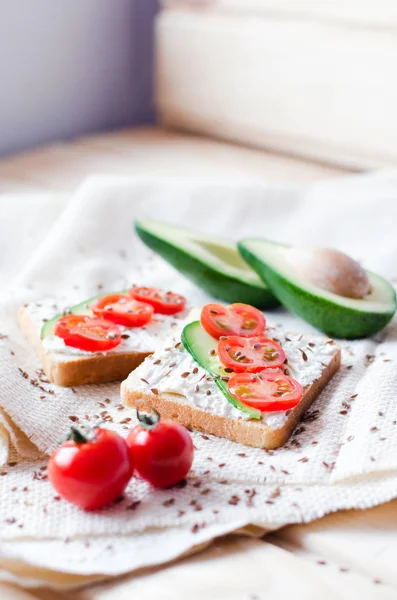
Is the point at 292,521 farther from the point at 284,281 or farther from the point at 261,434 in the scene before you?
the point at 284,281

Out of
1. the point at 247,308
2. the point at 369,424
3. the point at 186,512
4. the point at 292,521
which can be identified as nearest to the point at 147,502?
the point at 186,512

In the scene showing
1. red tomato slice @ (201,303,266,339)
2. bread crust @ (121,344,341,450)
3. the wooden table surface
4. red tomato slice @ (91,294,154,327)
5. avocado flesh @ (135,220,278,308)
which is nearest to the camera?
the wooden table surface

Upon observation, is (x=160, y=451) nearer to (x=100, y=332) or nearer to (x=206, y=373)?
(x=206, y=373)

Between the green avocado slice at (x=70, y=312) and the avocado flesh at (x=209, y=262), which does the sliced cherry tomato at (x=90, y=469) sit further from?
the avocado flesh at (x=209, y=262)

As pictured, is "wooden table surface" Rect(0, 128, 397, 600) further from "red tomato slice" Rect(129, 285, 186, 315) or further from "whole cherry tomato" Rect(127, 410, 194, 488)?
"red tomato slice" Rect(129, 285, 186, 315)

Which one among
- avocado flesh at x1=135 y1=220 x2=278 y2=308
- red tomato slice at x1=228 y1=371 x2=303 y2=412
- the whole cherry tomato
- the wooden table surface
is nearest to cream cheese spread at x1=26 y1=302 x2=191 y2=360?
avocado flesh at x1=135 y1=220 x2=278 y2=308

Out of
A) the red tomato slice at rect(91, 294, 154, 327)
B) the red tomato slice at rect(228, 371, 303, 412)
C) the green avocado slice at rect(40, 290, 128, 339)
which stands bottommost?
the green avocado slice at rect(40, 290, 128, 339)

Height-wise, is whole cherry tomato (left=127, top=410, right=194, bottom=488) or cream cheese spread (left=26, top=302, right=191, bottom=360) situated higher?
whole cherry tomato (left=127, top=410, right=194, bottom=488)
